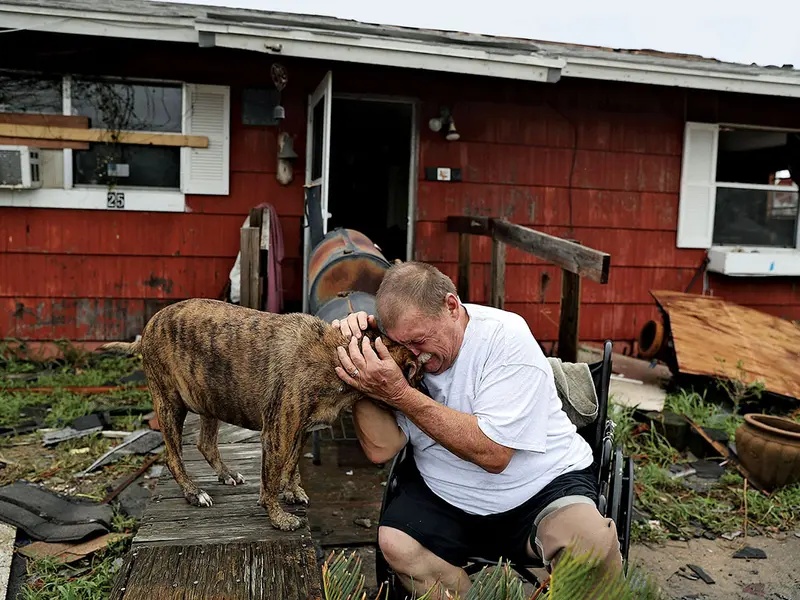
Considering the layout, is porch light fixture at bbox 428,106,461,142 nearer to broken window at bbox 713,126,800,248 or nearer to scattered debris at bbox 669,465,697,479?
broken window at bbox 713,126,800,248

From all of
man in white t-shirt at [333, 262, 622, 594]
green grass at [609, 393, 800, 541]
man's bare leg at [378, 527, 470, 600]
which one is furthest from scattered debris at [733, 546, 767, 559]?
man's bare leg at [378, 527, 470, 600]

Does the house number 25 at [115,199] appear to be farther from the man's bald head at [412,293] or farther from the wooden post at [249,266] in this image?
the man's bald head at [412,293]

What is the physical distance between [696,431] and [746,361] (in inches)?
49.9

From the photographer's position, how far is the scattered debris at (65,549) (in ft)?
10.9

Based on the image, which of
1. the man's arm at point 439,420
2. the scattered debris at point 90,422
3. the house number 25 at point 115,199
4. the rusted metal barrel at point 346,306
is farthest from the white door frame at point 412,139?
→ the man's arm at point 439,420

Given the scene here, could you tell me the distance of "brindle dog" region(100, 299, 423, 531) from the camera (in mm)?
2604

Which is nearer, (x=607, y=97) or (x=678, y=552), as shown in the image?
(x=678, y=552)

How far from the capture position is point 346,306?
4270mm

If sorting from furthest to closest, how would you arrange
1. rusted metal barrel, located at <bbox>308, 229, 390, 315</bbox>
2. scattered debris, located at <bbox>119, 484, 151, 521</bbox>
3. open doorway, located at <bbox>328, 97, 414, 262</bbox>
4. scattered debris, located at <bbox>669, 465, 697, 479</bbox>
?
1. open doorway, located at <bbox>328, 97, 414, 262</bbox>
2. rusted metal barrel, located at <bbox>308, 229, 390, 315</bbox>
3. scattered debris, located at <bbox>669, 465, 697, 479</bbox>
4. scattered debris, located at <bbox>119, 484, 151, 521</bbox>

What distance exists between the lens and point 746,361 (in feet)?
19.9

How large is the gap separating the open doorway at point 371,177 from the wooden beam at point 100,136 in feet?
10.6

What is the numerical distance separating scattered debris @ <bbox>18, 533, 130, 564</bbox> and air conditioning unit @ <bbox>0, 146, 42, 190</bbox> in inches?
149

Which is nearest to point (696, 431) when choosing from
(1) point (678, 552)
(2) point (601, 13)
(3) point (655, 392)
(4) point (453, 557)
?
(3) point (655, 392)

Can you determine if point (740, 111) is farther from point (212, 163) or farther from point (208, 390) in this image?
point (208, 390)
